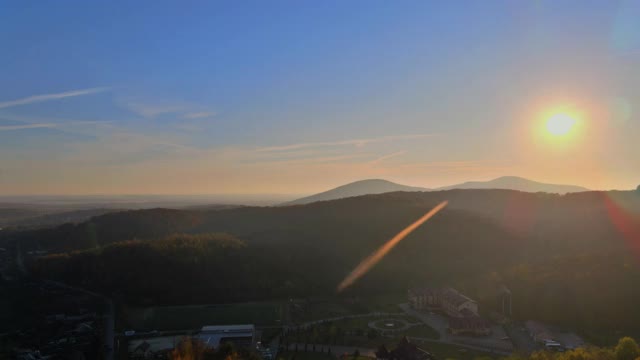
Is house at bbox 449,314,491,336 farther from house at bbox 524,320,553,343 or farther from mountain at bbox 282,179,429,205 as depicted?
mountain at bbox 282,179,429,205

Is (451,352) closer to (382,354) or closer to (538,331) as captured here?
(382,354)

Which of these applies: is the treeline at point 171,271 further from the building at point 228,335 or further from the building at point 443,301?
the building at point 443,301

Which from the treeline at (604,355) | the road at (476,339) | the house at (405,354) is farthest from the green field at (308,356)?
the treeline at (604,355)

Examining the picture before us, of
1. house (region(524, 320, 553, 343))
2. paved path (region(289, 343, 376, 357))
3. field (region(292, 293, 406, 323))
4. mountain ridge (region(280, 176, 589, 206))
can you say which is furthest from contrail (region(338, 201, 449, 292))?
mountain ridge (region(280, 176, 589, 206))

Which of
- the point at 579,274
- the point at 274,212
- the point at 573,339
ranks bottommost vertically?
the point at 573,339

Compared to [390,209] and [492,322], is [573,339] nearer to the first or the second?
[492,322]

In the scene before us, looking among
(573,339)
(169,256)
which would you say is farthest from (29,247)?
(573,339)

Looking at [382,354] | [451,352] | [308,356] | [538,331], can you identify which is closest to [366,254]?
[538,331]
